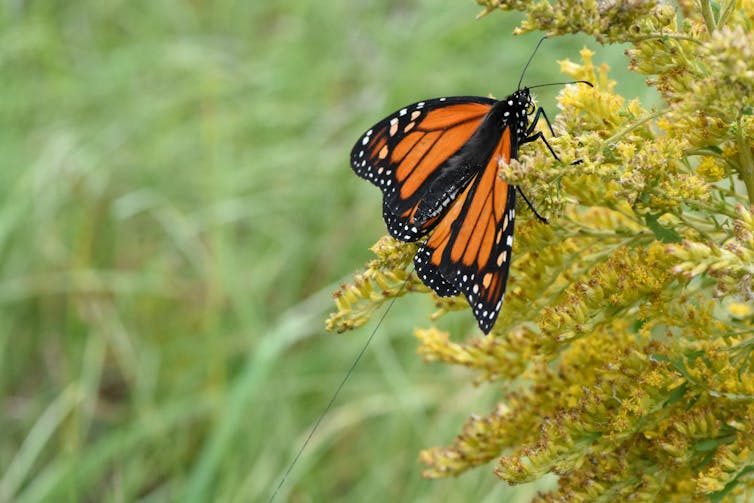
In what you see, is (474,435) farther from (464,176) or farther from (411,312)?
(411,312)

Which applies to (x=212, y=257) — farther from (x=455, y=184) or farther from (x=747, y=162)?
(x=747, y=162)

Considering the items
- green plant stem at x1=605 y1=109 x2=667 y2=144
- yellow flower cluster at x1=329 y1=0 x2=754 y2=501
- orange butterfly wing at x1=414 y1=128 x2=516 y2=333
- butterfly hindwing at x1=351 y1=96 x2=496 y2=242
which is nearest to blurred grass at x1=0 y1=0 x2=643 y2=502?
butterfly hindwing at x1=351 y1=96 x2=496 y2=242

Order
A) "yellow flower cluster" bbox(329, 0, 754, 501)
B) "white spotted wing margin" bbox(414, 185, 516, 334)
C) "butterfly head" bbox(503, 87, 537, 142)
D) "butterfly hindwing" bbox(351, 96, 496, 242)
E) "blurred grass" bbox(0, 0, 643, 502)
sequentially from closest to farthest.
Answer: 1. "yellow flower cluster" bbox(329, 0, 754, 501)
2. "white spotted wing margin" bbox(414, 185, 516, 334)
3. "butterfly head" bbox(503, 87, 537, 142)
4. "butterfly hindwing" bbox(351, 96, 496, 242)
5. "blurred grass" bbox(0, 0, 643, 502)

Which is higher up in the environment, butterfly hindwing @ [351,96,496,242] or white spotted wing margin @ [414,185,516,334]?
butterfly hindwing @ [351,96,496,242]

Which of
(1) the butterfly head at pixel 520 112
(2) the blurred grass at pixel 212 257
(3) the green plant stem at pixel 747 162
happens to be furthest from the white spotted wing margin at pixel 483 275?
(2) the blurred grass at pixel 212 257

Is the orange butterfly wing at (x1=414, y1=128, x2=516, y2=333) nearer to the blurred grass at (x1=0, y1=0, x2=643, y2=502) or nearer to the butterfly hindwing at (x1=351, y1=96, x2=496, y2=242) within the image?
the butterfly hindwing at (x1=351, y1=96, x2=496, y2=242)

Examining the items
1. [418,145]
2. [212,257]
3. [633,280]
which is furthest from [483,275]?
[212,257]
